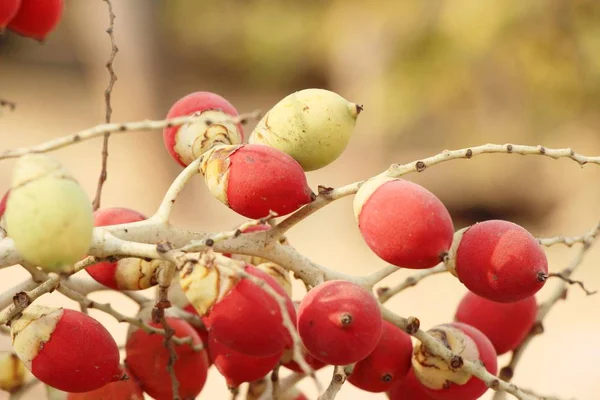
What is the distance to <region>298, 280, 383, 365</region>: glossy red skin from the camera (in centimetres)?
61

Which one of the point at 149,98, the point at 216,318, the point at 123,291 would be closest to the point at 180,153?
the point at 123,291

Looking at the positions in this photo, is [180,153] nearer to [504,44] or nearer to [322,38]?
[504,44]

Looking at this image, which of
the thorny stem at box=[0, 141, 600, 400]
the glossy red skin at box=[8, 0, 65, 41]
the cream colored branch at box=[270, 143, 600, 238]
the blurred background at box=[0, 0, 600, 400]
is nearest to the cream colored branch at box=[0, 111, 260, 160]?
the thorny stem at box=[0, 141, 600, 400]

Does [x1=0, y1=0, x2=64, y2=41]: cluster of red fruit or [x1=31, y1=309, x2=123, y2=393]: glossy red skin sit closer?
[x1=31, y1=309, x2=123, y2=393]: glossy red skin

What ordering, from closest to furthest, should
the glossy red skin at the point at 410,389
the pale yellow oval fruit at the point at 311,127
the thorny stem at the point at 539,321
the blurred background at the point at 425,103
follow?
→ the pale yellow oval fruit at the point at 311,127, the glossy red skin at the point at 410,389, the thorny stem at the point at 539,321, the blurred background at the point at 425,103

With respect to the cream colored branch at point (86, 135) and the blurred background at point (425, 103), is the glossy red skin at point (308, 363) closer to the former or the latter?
the cream colored branch at point (86, 135)

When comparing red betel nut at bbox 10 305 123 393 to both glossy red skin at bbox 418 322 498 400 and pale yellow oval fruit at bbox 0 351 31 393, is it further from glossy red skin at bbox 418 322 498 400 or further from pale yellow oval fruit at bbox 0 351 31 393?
glossy red skin at bbox 418 322 498 400

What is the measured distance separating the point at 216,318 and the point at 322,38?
4.38 metres

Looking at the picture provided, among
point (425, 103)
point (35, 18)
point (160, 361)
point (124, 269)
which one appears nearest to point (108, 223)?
point (124, 269)

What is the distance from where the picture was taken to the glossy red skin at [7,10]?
0.77 m

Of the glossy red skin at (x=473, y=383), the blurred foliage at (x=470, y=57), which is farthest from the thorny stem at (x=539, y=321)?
the blurred foliage at (x=470, y=57)

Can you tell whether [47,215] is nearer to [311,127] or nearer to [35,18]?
[311,127]

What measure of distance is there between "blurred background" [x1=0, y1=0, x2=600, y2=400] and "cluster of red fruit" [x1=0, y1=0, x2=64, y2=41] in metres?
1.79

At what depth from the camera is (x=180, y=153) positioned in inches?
30.8
